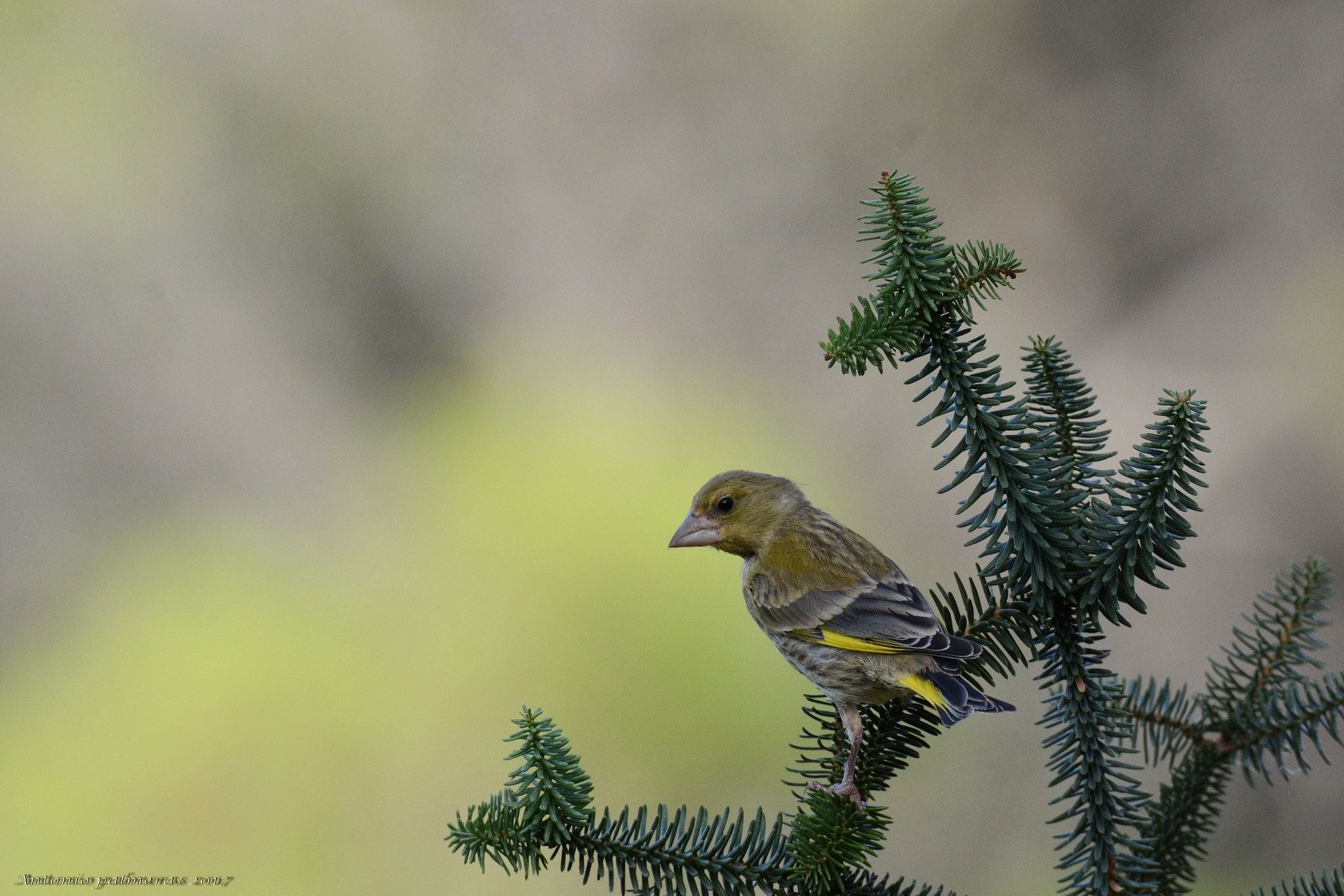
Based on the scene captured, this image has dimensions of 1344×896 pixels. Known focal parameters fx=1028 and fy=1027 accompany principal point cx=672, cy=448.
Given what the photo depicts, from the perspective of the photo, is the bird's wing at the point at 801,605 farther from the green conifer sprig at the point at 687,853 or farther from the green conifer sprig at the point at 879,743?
the green conifer sprig at the point at 687,853

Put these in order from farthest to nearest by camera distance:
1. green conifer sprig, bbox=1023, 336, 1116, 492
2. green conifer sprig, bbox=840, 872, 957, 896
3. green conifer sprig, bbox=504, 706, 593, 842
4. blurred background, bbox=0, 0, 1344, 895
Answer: blurred background, bbox=0, 0, 1344, 895 < green conifer sprig, bbox=1023, 336, 1116, 492 < green conifer sprig, bbox=840, 872, 957, 896 < green conifer sprig, bbox=504, 706, 593, 842

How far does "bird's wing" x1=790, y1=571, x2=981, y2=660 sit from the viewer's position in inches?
69.1

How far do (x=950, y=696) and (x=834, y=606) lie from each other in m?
0.37

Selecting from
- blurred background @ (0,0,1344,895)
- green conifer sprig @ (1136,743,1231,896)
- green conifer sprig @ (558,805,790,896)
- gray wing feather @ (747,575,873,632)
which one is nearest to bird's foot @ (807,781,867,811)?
green conifer sprig @ (558,805,790,896)

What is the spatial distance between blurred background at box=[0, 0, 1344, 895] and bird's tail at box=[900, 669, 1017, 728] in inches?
78.7

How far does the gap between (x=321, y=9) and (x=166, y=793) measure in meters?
3.66

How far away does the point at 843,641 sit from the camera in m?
1.92

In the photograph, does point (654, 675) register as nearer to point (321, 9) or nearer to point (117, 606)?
point (117, 606)

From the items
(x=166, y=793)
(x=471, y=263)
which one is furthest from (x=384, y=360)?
(x=166, y=793)

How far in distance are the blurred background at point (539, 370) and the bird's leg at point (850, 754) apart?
188 cm

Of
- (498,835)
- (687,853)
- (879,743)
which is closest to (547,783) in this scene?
(498,835)

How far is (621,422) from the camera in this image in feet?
14.0

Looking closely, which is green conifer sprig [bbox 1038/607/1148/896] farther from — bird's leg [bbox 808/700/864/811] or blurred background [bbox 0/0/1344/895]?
blurred background [bbox 0/0/1344/895]

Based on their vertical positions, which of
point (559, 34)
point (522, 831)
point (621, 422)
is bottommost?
point (522, 831)
